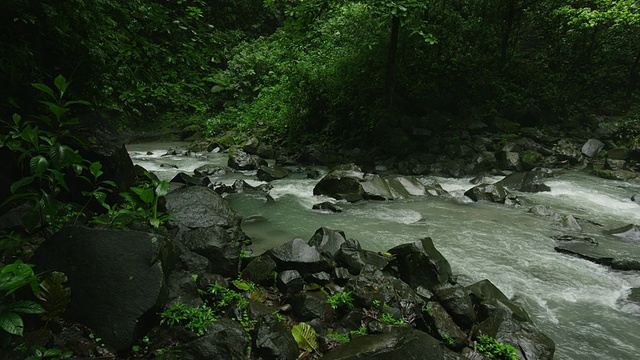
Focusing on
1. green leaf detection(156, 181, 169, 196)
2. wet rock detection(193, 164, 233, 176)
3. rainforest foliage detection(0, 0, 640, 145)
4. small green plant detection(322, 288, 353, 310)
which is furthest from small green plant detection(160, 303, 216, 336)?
wet rock detection(193, 164, 233, 176)

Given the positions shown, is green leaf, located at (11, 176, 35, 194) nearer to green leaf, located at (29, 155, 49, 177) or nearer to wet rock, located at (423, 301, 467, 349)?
green leaf, located at (29, 155, 49, 177)

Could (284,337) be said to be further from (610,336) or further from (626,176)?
(626,176)

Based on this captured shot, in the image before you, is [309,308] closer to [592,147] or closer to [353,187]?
[353,187]

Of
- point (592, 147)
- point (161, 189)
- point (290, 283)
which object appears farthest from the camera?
point (592, 147)

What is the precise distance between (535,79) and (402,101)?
6.80 metres

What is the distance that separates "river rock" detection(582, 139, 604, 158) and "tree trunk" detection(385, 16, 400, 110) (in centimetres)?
762

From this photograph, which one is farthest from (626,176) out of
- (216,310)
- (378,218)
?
(216,310)

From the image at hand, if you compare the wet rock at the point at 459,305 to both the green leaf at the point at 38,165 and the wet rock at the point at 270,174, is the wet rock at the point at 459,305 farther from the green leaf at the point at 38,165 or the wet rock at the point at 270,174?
the wet rock at the point at 270,174

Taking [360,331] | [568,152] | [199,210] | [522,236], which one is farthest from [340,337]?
[568,152]

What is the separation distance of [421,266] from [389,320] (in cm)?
147

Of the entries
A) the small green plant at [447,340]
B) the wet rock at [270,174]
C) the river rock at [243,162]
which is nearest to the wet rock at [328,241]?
the small green plant at [447,340]

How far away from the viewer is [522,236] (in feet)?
23.2

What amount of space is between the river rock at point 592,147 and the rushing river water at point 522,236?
7.63 ft

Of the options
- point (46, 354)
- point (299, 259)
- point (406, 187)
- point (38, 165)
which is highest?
point (38, 165)
